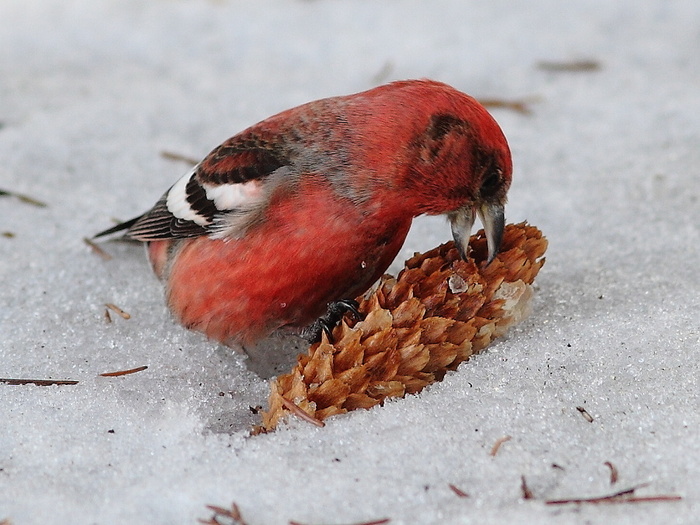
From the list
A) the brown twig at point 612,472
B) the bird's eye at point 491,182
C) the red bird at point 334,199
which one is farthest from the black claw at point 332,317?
the brown twig at point 612,472

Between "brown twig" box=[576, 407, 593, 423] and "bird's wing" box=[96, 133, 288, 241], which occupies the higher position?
"bird's wing" box=[96, 133, 288, 241]

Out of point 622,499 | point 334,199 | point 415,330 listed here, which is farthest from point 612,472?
point 334,199

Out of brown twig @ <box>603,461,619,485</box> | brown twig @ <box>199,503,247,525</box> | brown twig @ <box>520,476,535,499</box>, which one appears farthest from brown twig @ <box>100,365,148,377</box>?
brown twig @ <box>603,461,619,485</box>

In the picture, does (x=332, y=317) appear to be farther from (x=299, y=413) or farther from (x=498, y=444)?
(x=498, y=444)

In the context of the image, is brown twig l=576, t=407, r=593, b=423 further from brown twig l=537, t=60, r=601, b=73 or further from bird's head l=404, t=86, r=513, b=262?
brown twig l=537, t=60, r=601, b=73

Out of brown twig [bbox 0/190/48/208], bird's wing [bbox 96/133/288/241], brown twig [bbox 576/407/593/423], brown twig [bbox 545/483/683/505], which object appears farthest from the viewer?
brown twig [bbox 0/190/48/208]

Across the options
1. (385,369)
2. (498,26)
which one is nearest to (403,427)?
(385,369)

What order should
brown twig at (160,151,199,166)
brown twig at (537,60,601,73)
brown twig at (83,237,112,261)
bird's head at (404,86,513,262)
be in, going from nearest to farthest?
bird's head at (404,86,513,262) < brown twig at (83,237,112,261) < brown twig at (160,151,199,166) < brown twig at (537,60,601,73)
